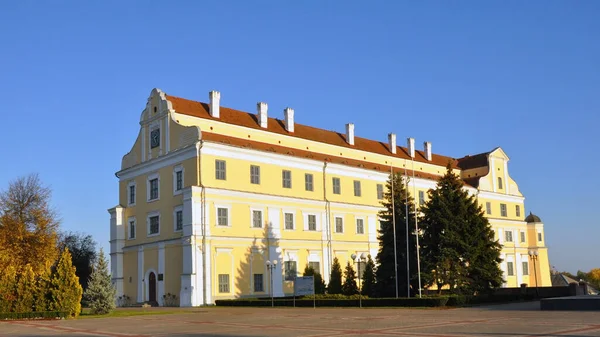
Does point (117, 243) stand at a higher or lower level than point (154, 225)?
lower

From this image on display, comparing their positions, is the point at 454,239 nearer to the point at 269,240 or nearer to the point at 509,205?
the point at 269,240

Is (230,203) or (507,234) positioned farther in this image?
(507,234)

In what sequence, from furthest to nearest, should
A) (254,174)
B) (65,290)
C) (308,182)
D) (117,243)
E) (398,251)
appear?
(308,182), (117,243), (254,174), (398,251), (65,290)

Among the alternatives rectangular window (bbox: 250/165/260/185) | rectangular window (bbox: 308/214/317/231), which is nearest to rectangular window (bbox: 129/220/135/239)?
rectangular window (bbox: 250/165/260/185)

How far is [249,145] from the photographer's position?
4934 centimetres

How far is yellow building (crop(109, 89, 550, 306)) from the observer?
4600cm

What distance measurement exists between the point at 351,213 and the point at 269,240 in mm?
9699

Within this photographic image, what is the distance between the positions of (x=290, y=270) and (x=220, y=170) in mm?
10132

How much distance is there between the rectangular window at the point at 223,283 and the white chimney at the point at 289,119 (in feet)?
51.7

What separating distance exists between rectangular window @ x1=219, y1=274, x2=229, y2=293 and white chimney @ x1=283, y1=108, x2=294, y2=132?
15755 mm

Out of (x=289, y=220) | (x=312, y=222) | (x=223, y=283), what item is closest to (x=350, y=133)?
(x=312, y=222)

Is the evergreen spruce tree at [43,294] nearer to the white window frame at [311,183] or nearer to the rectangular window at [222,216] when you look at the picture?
the rectangular window at [222,216]

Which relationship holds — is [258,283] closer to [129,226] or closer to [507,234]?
[129,226]

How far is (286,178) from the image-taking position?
5178 centimetres
